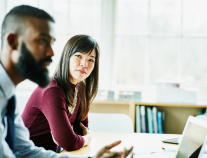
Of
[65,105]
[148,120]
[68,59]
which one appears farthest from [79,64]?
[148,120]

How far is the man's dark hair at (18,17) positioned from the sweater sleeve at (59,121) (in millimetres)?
554

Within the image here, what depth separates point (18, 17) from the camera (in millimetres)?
640

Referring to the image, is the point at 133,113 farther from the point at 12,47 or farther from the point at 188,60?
the point at 12,47

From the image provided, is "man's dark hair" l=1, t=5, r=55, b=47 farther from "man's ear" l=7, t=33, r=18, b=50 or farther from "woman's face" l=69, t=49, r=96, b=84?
"woman's face" l=69, t=49, r=96, b=84

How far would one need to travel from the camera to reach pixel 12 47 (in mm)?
625

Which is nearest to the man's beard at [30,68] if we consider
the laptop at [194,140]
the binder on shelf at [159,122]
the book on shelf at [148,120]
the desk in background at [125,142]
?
the desk in background at [125,142]

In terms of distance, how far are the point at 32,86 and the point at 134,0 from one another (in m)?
1.78

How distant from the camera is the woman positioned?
1092mm

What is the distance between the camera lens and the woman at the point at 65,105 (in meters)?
1.09

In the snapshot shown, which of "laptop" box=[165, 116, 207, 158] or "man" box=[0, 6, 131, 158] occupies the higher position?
"man" box=[0, 6, 131, 158]

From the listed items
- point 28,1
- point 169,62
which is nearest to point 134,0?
point 169,62

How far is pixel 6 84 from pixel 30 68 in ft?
0.36

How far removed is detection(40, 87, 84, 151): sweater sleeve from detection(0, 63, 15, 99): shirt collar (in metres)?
0.42

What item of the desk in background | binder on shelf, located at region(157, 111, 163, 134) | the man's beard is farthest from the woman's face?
binder on shelf, located at region(157, 111, 163, 134)
